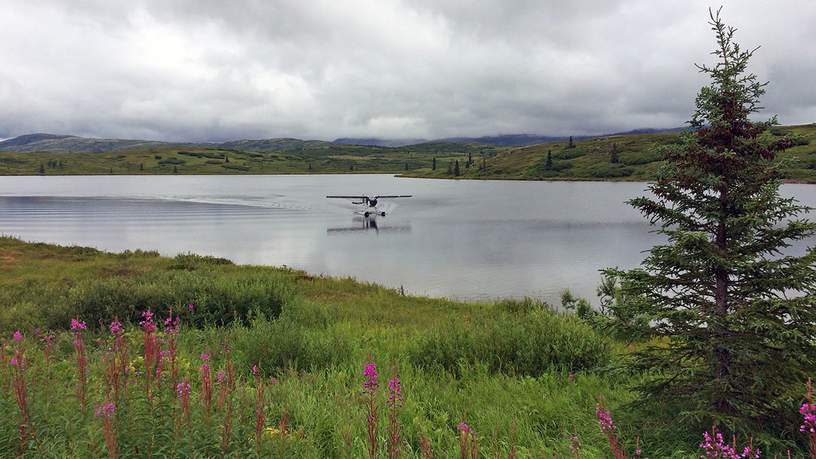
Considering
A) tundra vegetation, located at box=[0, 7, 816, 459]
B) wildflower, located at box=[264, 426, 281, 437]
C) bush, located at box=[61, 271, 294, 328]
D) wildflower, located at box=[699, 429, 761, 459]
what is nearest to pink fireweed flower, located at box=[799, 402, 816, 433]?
tundra vegetation, located at box=[0, 7, 816, 459]

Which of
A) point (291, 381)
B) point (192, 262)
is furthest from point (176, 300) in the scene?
point (192, 262)

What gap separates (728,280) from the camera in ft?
19.7

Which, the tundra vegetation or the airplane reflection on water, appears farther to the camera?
the airplane reflection on water

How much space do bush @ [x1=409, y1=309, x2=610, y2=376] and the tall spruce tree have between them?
3.15 meters

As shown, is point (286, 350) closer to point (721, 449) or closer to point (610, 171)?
point (721, 449)

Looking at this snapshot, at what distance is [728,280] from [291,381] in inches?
253

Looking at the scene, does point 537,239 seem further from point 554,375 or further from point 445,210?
point 554,375

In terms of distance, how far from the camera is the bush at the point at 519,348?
9.55 meters

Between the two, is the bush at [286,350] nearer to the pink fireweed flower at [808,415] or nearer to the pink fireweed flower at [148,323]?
the pink fireweed flower at [148,323]

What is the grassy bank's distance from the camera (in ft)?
15.3

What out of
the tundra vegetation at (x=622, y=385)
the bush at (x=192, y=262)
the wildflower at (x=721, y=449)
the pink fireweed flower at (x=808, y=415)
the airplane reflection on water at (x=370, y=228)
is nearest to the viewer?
the pink fireweed flower at (x=808, y=415)

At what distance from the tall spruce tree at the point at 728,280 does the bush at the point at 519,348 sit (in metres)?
3.15

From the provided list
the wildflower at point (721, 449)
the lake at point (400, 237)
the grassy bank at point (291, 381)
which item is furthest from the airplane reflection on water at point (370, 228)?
the wildflower at point (721, 449)

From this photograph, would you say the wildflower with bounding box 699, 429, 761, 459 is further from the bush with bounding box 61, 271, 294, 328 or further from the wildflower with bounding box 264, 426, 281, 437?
the bush with bounding box 61, 271, 294, 328
